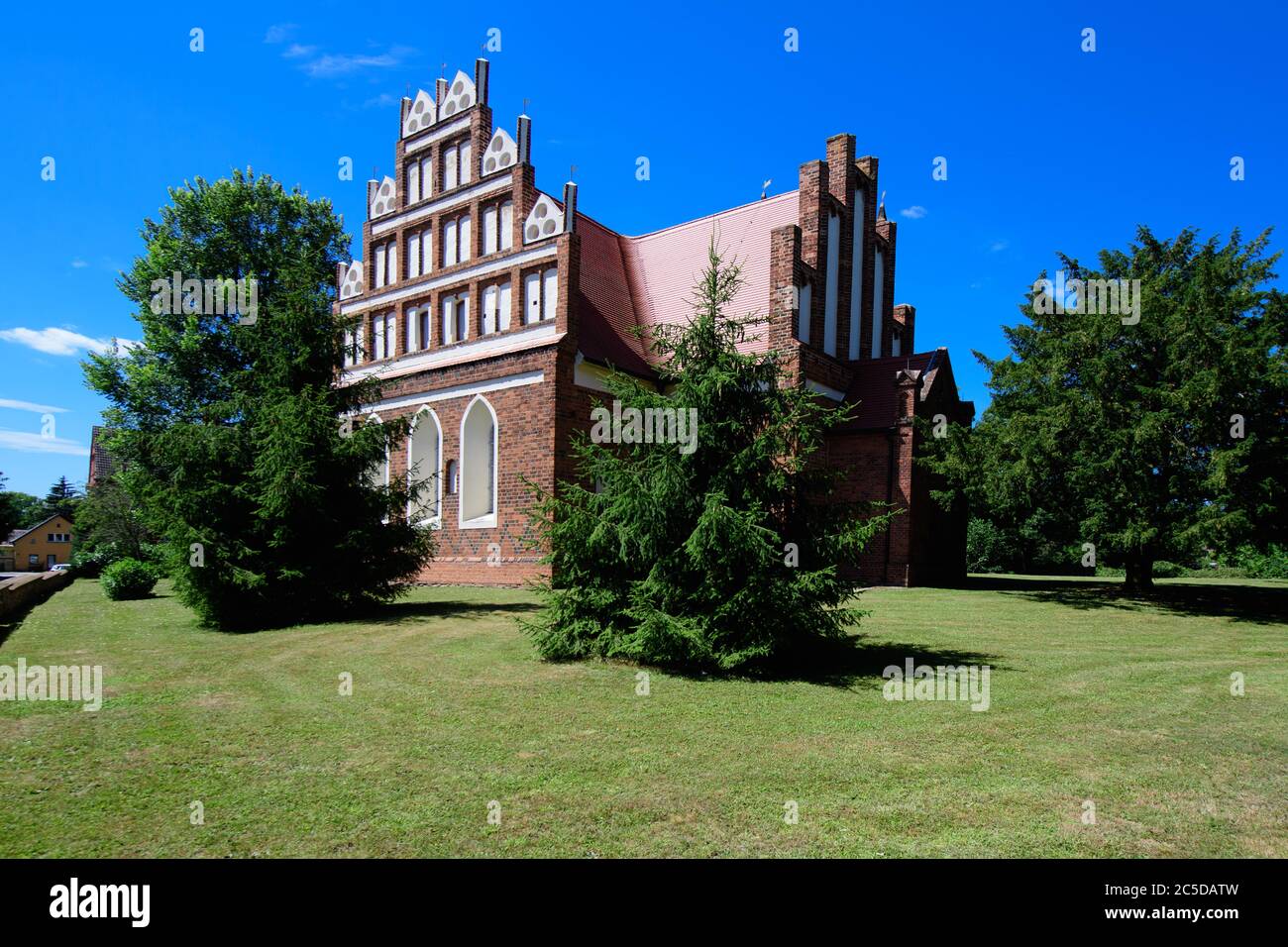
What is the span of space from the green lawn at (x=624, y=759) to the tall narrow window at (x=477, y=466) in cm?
1132

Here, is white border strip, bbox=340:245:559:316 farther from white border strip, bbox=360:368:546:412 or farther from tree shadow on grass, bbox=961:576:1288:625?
tree shadow on grass, bbox=961:576:1288:625

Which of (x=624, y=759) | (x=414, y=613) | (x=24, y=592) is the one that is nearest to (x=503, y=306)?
(x=414, y=613)

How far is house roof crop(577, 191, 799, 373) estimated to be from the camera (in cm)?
2308

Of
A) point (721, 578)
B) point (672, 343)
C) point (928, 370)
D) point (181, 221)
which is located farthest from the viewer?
point (181, 221)

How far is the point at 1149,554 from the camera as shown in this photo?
747 inches

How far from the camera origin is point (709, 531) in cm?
868

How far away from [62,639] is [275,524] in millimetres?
3592

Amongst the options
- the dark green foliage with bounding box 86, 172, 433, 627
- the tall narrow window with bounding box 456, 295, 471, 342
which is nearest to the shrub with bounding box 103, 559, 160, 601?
the dark green foliage with bounding box 86, 172, 433, 627

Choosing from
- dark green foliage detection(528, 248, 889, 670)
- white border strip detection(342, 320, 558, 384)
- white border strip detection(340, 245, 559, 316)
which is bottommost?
dark green foliage detection(528, 248, 889, 670)

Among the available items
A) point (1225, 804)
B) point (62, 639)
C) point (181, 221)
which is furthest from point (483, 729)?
point (181, 221)

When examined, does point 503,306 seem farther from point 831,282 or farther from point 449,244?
point 831,282

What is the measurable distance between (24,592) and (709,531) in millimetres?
19198

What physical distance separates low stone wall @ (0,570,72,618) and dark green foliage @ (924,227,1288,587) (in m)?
22.4
